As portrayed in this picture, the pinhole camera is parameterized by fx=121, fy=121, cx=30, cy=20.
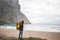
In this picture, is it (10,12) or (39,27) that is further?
(10,12)

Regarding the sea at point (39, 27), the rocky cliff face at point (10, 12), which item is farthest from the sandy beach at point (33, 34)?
the rocky cliff face at point (10, 12)

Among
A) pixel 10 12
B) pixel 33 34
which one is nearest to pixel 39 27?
pixel 33 34

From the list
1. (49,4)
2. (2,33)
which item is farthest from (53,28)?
(2,33)

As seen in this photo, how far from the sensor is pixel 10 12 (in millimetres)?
2238

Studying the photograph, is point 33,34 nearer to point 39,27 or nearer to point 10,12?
point 39,27

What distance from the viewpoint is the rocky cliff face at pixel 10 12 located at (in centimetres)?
216

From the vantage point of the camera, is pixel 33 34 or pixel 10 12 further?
pixel 10 12

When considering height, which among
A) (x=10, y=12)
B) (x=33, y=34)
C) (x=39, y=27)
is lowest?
(x=33, y=34)

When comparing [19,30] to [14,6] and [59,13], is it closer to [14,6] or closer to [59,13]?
[14,6]

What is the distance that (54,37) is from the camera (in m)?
1.94

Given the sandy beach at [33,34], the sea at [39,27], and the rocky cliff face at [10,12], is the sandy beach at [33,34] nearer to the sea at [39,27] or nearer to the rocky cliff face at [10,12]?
the sea at [39,27]

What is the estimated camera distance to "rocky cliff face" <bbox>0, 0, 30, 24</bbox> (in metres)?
2.16

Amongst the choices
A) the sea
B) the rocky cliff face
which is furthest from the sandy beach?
the rocky cliff face

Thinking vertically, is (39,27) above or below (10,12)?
below
